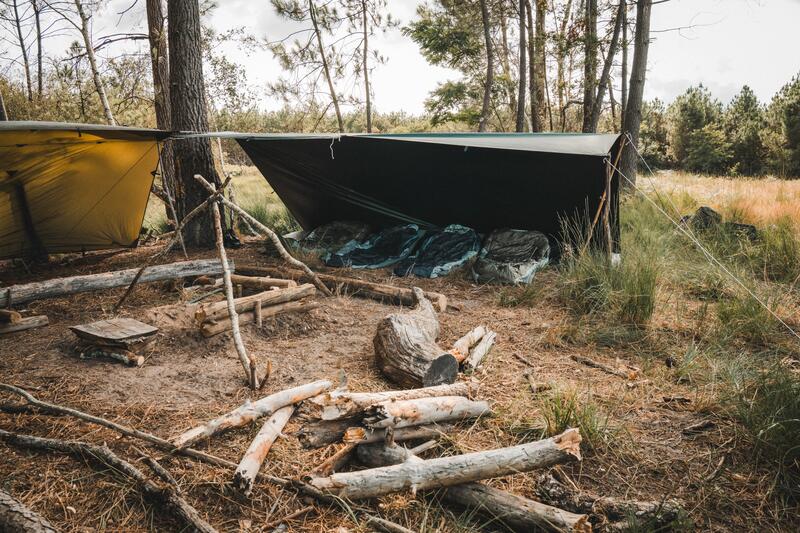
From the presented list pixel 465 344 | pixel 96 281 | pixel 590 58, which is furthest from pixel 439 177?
pixel 590 58

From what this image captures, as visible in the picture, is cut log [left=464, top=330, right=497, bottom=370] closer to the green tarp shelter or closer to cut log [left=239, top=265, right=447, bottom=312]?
cut log [left=239, top=265, right=447, bottom=312]

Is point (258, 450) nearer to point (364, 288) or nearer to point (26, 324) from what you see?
point (364, 288)

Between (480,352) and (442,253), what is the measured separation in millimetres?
2714

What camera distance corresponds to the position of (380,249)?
601 centimetres

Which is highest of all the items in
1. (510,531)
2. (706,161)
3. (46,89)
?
(46,89)

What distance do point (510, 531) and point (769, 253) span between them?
173 inches

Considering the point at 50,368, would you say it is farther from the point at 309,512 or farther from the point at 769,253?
the point at 769,253

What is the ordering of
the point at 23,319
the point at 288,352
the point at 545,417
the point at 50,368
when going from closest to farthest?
the point at 545,417
the point at 50,368
the point at 288,352
the point at 23,319

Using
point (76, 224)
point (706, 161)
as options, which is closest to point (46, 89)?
point (76, 224)

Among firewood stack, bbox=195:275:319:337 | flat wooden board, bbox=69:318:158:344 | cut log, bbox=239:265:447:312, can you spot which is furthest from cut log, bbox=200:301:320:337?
cut log, bbox=239:265:447:312

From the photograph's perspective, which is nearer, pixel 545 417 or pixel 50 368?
pixel 545 417

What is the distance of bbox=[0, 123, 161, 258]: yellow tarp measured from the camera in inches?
190

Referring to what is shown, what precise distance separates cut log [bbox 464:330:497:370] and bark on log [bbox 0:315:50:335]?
10.4 feet

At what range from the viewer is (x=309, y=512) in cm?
174
